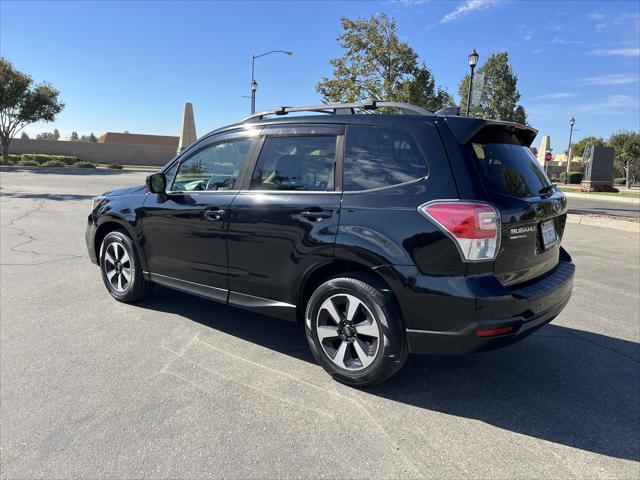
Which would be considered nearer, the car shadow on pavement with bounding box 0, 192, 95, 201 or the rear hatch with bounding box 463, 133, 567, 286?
the rear hatch with bounding box 463, 133, 567, 286

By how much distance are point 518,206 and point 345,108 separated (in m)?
1.54

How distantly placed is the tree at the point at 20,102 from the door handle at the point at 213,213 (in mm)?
43582

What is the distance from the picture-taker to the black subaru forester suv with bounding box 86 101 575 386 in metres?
2.84

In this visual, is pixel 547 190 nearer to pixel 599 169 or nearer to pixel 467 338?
pixel 467 338

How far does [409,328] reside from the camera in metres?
2.99

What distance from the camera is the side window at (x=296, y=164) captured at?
11.3ft

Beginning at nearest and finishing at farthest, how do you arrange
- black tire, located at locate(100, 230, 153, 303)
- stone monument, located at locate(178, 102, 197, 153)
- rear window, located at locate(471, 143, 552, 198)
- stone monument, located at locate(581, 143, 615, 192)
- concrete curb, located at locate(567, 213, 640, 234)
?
rear window, located at locate(471, 143, 552, 198), black tire, located at locate(100, 230, 153, 303), concrete curb, located at locate(567, 213, 640, 234), stone monument, located at locate(581, 143, 615, 192), stone monument, located at locate(178, 102, 197, 153)

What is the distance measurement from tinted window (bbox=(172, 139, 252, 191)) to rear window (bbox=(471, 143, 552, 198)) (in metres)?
1.94

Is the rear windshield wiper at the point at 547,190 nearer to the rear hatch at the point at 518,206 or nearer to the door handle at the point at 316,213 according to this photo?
the rear hatch at the point at 518,206

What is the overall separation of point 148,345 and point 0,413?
1.18m

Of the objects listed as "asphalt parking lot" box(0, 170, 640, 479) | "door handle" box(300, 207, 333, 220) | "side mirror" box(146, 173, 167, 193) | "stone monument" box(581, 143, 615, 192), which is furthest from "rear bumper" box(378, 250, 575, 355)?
"stone monument" box(581, 143, 615, 192)

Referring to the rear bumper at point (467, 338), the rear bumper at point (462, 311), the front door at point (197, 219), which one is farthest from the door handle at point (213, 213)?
the rear bumper at point (467, 338)

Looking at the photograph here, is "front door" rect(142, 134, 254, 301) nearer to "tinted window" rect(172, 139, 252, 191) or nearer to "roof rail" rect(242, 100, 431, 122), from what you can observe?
"tinted window" rect(172, 139, 252, 191)

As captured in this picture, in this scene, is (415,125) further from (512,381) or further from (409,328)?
(512,381)
